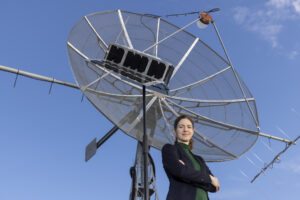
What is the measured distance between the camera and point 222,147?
18.7 metres

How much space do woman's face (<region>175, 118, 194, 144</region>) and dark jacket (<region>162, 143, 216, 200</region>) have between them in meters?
0.31

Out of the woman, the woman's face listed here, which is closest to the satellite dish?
the woman's face

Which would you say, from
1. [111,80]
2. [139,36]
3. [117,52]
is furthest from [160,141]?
[117,52]

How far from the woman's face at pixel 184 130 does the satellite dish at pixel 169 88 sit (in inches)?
425

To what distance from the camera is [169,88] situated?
19.0m

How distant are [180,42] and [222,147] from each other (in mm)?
5738

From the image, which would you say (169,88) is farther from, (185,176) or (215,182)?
(185,176)

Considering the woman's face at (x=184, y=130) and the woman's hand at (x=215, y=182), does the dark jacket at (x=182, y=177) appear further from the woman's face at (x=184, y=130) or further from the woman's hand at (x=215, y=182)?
the woman's face at (x=184, y=130)

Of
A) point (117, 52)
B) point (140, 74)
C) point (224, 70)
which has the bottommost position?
point (140, 74)

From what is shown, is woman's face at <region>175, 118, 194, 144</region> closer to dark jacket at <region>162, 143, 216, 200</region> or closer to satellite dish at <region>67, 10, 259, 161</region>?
dark jacket at <region>162, 143, 216, 200</region>

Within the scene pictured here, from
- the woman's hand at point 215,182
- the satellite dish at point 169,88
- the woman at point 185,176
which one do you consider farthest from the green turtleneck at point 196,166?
the satellite dish at point 169,88

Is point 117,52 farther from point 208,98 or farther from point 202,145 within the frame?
point 208,98

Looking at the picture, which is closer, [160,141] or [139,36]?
[160,141]

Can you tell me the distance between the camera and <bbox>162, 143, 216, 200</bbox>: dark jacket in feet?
13.4
